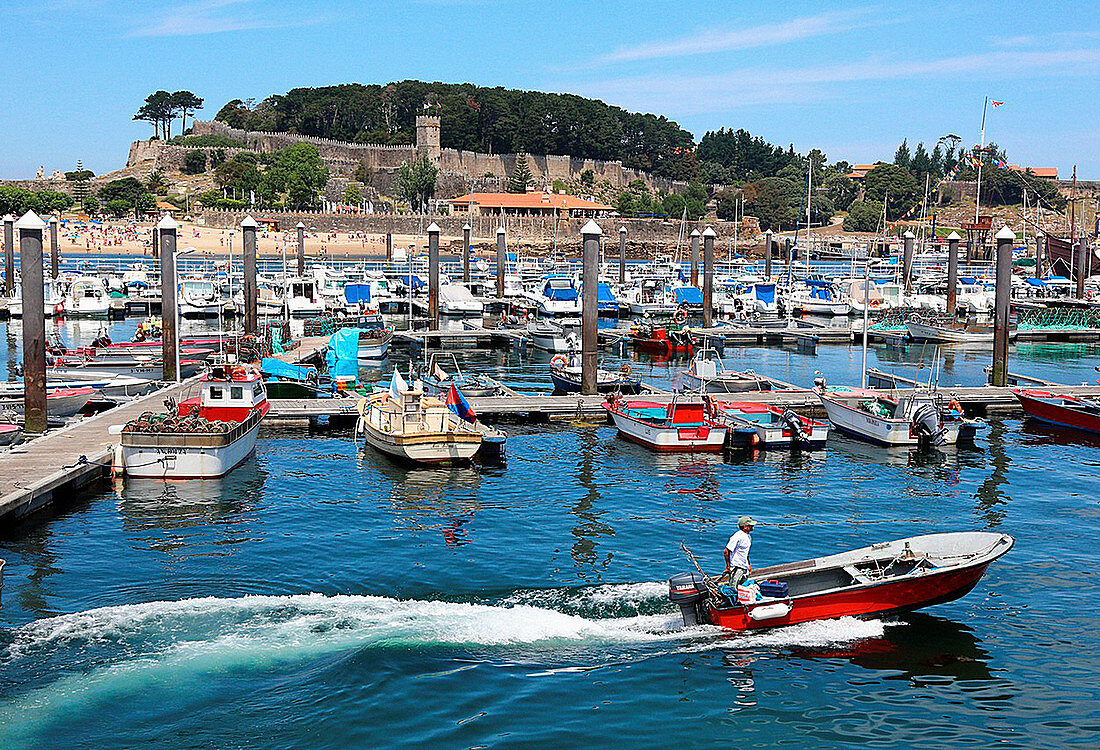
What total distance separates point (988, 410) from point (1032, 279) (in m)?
65.3

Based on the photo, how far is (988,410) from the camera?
133 ft


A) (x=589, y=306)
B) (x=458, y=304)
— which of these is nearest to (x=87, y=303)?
(x=458, y=304)

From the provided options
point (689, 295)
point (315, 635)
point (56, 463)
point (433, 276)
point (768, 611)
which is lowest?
point (315, 635)

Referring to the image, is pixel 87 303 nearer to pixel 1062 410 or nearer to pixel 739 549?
pixel 1062 410

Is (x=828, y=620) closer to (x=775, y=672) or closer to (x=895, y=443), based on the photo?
(x=775, y=672)

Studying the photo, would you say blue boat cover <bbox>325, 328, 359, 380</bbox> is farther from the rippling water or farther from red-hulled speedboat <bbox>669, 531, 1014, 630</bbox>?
red-hulled speedboat <bbox>669, 531, 1014, 630</bbox>

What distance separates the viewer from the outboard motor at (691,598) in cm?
1875

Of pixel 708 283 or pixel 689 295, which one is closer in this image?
pixel 708 283

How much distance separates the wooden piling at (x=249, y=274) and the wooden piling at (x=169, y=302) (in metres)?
9.62

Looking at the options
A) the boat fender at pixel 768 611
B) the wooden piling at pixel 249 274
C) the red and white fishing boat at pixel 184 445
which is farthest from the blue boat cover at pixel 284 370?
the boat fender at pixel 768 611

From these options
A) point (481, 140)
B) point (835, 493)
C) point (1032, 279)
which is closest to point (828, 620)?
point (835, 493)

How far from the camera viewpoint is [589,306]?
3962 centimetres

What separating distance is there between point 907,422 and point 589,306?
1101cm

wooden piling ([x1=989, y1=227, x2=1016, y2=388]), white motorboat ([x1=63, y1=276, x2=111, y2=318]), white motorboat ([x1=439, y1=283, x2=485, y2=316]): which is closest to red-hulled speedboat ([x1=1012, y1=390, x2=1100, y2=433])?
wooden piling ([x1=989, y1=227, x2=1016, y2=388])
